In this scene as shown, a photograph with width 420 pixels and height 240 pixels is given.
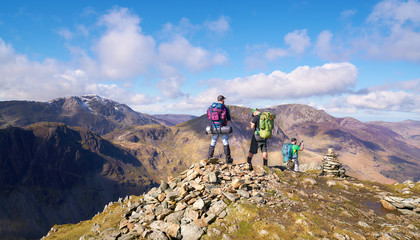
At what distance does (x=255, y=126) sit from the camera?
50.4ft

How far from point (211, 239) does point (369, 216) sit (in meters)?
8.30

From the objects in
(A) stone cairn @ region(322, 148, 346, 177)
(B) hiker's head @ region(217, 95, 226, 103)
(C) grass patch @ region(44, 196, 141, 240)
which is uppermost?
(B) hiker's head @ region(217, 95, 226, 103)

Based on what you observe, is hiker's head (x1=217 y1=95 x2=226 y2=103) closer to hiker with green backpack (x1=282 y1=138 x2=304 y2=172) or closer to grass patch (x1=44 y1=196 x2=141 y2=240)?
grass patch (x1=44 y1=196 x2=141 y2=240)

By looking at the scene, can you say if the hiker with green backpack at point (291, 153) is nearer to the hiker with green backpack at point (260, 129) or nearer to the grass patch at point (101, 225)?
the hiker with green backpack at point (260, 129)

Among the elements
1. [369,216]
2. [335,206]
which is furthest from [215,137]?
[369,216]

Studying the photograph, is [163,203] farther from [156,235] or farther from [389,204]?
[389,204]

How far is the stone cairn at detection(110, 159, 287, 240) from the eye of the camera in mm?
9383

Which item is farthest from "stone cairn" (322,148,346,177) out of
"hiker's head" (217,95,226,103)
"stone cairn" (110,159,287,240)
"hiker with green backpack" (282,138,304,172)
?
"hiker's head" (217,95,226,103)

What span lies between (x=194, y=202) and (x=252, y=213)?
2.94m

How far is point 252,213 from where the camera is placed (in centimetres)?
948

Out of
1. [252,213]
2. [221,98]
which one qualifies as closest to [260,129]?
[221,98]

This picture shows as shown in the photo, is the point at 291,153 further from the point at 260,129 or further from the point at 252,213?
the point at 252,213

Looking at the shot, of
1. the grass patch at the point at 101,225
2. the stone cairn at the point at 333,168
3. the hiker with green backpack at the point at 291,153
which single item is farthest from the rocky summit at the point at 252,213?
the stone cairn at the point at 333,168

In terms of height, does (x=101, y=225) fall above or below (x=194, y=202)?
below
